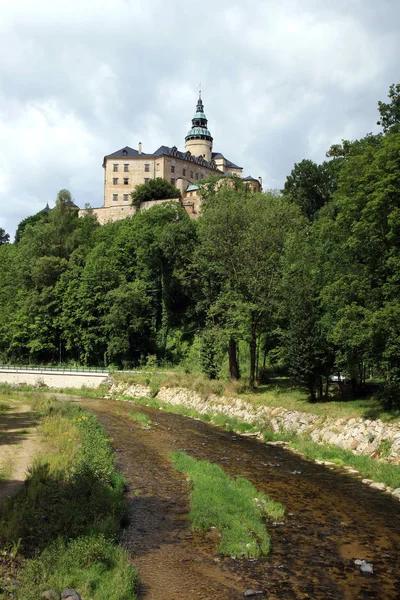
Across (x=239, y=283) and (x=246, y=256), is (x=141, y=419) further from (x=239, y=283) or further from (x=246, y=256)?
(x=246, y=256)

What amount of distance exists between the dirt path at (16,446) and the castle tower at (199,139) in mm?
105452

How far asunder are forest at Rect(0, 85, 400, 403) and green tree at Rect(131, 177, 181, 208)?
31.0 ft

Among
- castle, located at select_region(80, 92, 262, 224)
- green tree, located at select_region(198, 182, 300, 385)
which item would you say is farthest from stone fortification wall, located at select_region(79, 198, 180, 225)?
green tree, located at select_region(198, 182, 300, 385)

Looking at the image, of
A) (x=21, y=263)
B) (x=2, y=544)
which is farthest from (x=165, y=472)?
(x=21, y=263)

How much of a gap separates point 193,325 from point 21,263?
1290 inches

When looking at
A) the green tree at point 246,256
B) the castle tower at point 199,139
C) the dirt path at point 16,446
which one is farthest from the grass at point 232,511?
the castle tower at point 199,139

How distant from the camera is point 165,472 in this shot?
70.4 feet

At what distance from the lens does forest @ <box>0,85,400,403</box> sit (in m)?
26.7

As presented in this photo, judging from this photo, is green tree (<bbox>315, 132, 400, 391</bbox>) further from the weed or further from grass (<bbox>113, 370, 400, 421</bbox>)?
the weed

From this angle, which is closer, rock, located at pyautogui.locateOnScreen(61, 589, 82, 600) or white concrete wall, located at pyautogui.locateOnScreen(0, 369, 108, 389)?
rock, located at pyautogui.locateOnScreen(61, 589, 82, 600)

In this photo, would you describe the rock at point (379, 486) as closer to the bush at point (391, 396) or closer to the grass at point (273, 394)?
the grass at point (273, 394)

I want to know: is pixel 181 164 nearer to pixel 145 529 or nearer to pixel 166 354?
pixel 166 354

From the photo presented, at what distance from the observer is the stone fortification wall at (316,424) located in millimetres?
23578

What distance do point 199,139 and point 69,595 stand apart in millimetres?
131165
